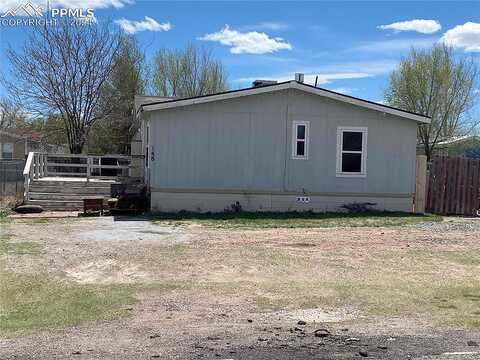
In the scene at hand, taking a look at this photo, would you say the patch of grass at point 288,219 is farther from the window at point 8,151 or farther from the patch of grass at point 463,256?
the window at point 8,151

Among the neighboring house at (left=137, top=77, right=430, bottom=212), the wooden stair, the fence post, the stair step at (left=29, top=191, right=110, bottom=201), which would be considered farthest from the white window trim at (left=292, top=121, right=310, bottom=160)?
the stair step at (left=29, top=191, right=110, bottom=201)

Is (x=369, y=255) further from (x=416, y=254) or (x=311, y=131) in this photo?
(x=311, y=131)

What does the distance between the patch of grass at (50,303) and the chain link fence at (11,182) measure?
10.8 metres

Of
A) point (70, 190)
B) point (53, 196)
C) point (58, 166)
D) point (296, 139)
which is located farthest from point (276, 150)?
point (58, 166)

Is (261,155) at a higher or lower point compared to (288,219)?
higher

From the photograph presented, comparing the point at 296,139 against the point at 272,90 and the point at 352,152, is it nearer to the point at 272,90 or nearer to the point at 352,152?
the point at 272,90

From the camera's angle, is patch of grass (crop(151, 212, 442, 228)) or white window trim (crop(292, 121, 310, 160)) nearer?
patch of grass (crop(151, 212, 442, 228))

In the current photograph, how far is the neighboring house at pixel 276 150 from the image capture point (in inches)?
639

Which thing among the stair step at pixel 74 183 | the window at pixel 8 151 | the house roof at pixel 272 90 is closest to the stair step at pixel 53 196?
the stair step at pixel 74 183

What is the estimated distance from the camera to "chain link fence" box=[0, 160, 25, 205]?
59.1 feet

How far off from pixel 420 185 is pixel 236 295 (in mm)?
11554

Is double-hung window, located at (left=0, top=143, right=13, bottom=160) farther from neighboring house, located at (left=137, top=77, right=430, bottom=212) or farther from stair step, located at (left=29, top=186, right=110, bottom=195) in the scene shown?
neighboring house, located at (left=137, top=77, right=430, bottom=212)

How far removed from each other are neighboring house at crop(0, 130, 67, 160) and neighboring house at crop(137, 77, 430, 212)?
9.55 meters

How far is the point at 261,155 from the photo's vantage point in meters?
16.5
